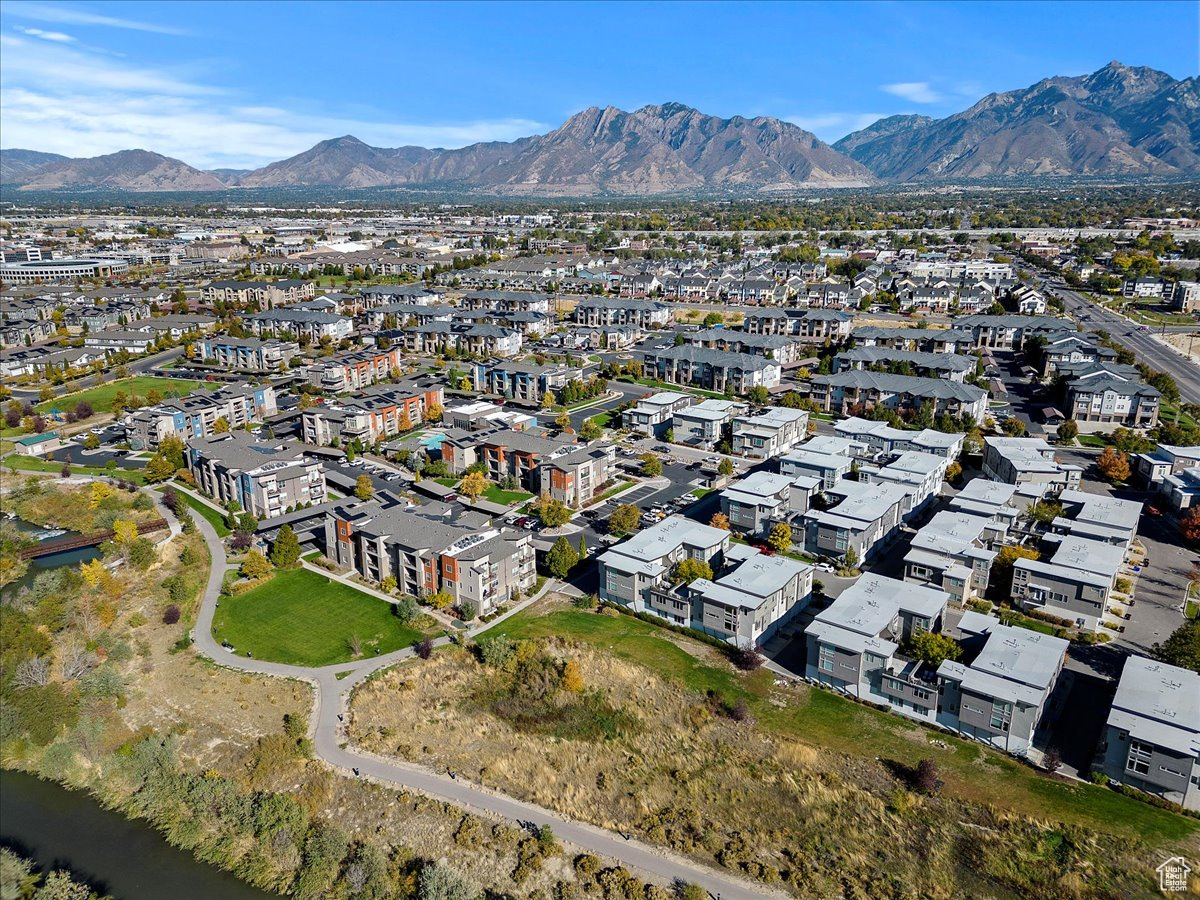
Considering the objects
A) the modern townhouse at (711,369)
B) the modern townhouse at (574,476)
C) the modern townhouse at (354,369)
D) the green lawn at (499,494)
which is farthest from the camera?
the modern townhouse at (354,369)

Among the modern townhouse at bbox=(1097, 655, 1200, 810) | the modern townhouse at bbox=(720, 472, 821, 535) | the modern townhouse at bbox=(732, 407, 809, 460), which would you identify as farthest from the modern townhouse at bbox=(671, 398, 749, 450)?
the modern townhouse at bbox=(1097, 655, 1200, 810)

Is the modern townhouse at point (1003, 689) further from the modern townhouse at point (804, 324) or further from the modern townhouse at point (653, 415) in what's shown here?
the modern townhouse at point (804, 324)

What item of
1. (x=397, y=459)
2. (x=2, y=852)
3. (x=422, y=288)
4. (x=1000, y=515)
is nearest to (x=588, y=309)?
(x=422, y=288)

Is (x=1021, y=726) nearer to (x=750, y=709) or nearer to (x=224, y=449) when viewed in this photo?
(x=750, y=709)

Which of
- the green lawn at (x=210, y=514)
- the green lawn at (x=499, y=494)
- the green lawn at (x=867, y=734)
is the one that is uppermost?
the green lawn at (x=499, y=494)

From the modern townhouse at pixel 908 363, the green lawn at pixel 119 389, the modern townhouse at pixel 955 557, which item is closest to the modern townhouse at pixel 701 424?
the modern townhouse at pixel 908 363

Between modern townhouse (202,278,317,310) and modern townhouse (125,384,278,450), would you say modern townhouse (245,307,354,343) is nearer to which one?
modern townhouse (202,278,317,310)
